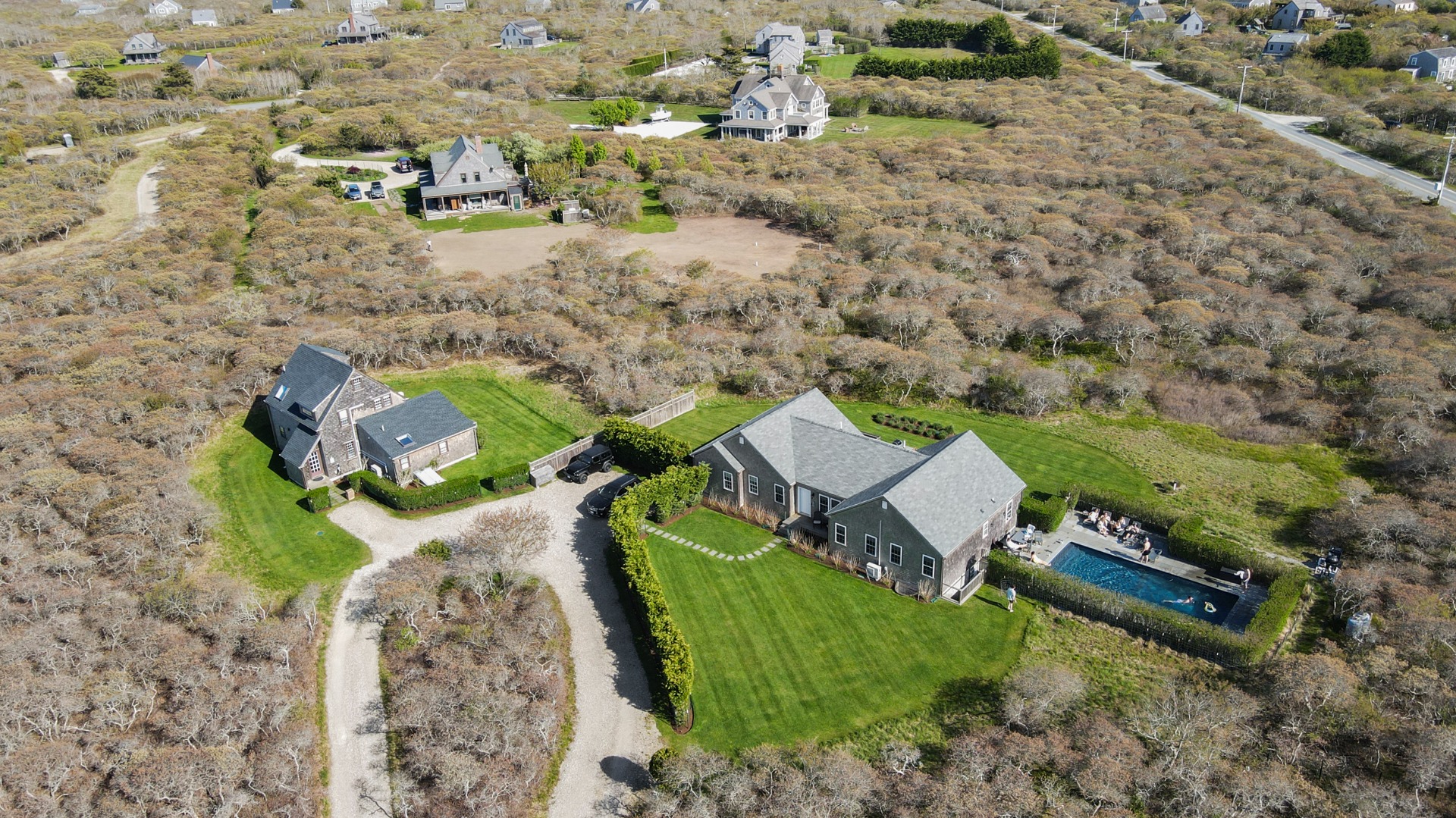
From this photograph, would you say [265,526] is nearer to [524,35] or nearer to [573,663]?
[573,663]

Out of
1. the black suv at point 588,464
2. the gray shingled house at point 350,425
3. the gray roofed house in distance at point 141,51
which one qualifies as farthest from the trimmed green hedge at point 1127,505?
the gray roofed house in distance at point 141,51

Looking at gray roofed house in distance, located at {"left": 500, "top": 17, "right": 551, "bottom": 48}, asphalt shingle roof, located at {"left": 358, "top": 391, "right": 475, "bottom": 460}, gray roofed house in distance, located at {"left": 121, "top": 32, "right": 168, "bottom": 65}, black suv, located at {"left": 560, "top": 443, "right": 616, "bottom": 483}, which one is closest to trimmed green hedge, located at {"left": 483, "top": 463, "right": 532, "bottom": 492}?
black suv, located at {"left": 560, "top": 443, "right": 616, "bottom": 483}

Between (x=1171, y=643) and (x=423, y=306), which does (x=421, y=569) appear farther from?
(x=423, y=306)

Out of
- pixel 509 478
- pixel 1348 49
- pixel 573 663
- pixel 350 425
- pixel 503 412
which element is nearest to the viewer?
pixel 573 663

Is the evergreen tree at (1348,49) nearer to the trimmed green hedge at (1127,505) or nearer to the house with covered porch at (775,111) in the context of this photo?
the house with covered porch at (775,111)

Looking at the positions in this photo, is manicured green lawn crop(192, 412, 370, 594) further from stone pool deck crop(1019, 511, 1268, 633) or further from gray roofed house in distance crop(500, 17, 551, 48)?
gray roofed house in distance crop(500, 17, 551, 48)

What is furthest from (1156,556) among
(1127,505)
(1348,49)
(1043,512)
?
(1348,49)
